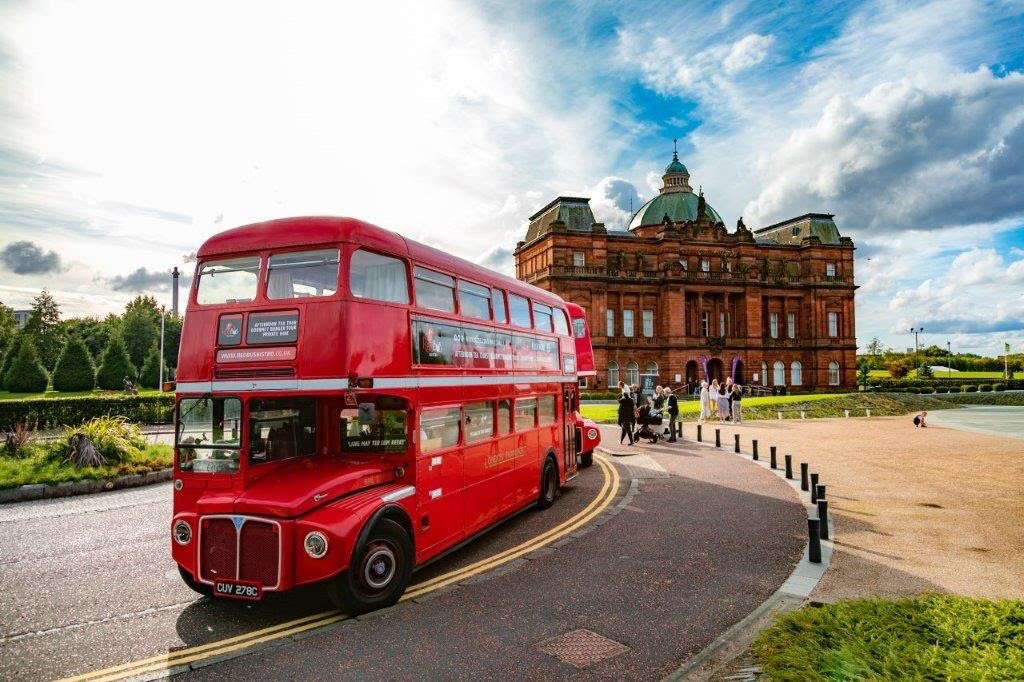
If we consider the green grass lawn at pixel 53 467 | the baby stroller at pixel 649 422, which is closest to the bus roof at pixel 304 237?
the green grass lawn at pixel 53 467

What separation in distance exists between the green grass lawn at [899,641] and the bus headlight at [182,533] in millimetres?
6307

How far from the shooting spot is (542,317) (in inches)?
535

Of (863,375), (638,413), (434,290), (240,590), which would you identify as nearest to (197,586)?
(240,590)

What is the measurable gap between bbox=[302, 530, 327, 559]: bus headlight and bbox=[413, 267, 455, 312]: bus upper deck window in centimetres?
338

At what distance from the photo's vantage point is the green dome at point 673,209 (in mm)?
66875

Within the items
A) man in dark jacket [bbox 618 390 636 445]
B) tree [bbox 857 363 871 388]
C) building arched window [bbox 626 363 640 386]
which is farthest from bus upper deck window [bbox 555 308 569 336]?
tree [bbox 857 363 871 388]

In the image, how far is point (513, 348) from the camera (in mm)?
11633

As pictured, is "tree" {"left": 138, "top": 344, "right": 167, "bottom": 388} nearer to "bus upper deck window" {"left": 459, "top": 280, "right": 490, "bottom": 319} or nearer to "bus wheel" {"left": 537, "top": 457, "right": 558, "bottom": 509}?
"bus wheel" {"left": 537, "top": 457, "right": 558, "bottom": 509}

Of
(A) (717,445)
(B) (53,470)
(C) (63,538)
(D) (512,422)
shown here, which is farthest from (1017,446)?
(B) (53,470)

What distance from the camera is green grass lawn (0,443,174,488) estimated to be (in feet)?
47.8

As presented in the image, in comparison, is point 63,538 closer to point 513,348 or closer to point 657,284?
point 513,348

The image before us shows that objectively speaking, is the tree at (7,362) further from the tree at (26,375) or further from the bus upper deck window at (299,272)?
the bus upper deck window at (299,272)

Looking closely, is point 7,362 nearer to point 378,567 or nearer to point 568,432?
point 568,432

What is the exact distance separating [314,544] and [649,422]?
19.6 meters
